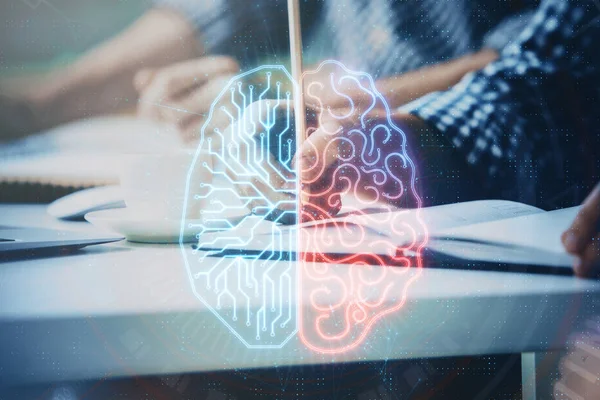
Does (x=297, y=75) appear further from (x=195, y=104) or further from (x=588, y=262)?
(x=588, y=262)

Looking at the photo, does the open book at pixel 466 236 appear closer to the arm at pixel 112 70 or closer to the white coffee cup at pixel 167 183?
the white coffee cup at pixel 167 183

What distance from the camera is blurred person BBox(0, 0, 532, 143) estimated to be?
146 centimetres

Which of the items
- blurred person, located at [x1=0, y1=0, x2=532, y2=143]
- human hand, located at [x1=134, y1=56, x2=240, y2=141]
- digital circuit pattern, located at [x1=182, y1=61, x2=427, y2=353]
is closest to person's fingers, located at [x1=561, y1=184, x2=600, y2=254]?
digital circuit pattern, located at [x1=182, y1=61, x2=427, y2=353]

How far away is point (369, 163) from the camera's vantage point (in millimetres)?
1488

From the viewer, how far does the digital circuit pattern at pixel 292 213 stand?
147 cm

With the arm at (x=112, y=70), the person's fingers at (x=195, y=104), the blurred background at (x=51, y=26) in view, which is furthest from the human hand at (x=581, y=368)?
the blurred background at (x=51, y=26)

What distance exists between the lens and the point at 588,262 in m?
1.56

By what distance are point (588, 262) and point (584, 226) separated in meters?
0.12

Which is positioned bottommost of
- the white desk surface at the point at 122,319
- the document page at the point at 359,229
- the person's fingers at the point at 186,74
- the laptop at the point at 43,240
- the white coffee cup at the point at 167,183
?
the white desk surface at the point at 122,319

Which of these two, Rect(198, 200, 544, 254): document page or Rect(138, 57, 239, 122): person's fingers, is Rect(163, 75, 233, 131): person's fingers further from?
Rect(198, 200, 544, 254): document page

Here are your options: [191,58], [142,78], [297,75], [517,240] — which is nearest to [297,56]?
[297,75]

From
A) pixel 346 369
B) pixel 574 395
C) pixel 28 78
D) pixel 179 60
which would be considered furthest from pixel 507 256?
pixel 28 78

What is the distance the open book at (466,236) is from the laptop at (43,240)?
33cm

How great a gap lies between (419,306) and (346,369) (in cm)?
30
